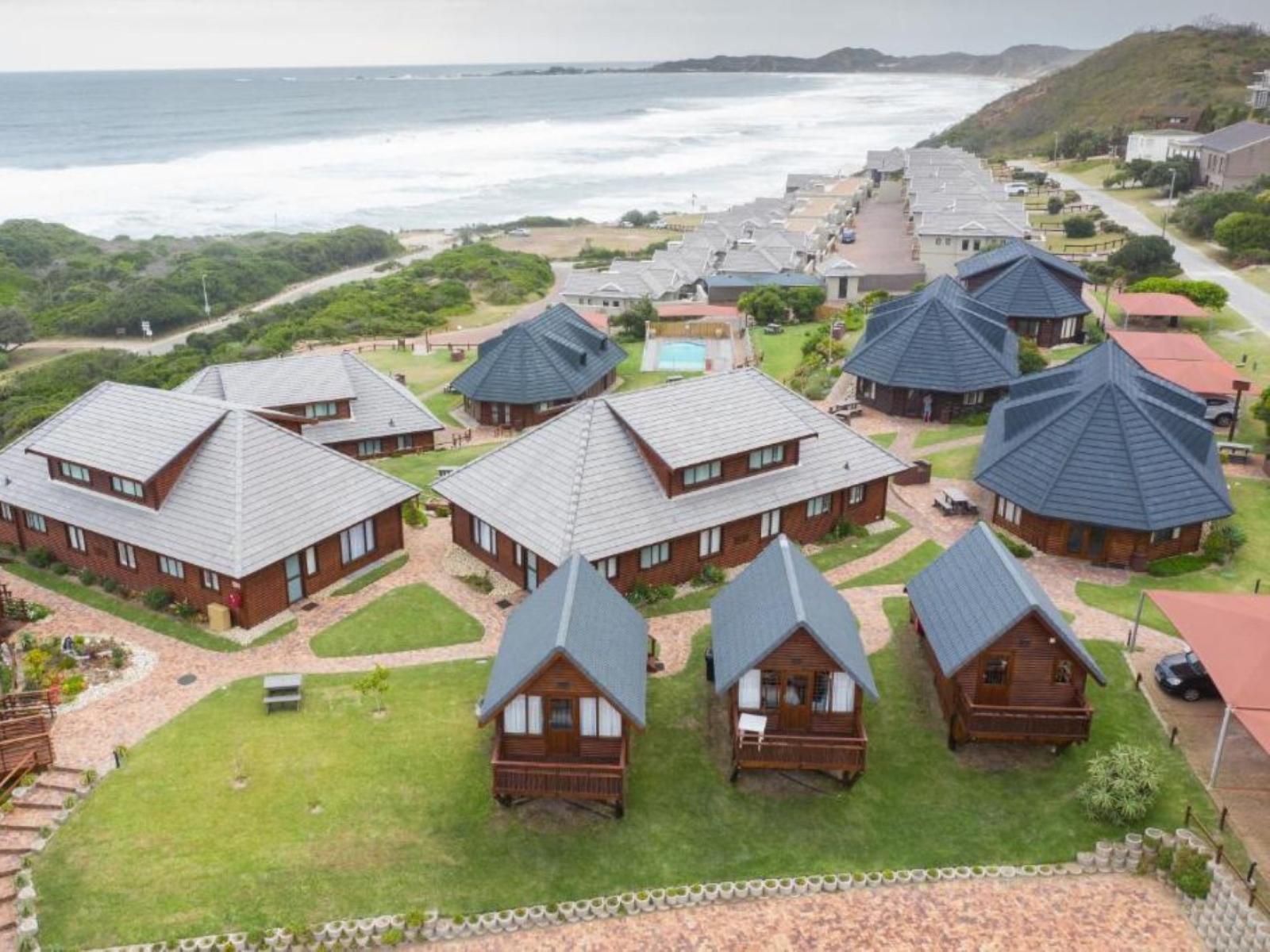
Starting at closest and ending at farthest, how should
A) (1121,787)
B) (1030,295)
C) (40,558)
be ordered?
(1121,787) → (40,558) → (1030,295)

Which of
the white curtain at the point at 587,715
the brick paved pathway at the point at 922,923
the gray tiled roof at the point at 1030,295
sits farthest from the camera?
the gray tiled roof at the point at 1030,295

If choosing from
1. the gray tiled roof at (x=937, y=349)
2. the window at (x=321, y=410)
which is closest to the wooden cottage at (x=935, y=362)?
the gray tiled roof at (x=937, y=349)

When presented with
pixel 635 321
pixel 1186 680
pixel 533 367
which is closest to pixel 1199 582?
pixel 1186 680

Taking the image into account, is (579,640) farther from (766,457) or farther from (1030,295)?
(1030,295)

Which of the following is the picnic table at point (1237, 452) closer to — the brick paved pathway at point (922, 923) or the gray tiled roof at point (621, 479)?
the gray tiled roof at point (621, 479)

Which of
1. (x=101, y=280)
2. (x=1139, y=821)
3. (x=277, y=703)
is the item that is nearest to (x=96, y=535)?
(x=277, y=703)

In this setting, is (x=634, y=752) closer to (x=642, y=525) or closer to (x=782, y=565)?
(x=782, y=565)

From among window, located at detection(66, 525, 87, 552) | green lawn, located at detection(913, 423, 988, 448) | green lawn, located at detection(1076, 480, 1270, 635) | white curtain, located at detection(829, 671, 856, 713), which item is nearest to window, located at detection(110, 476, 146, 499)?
window, located at detection(66, 525, 87, 552)
